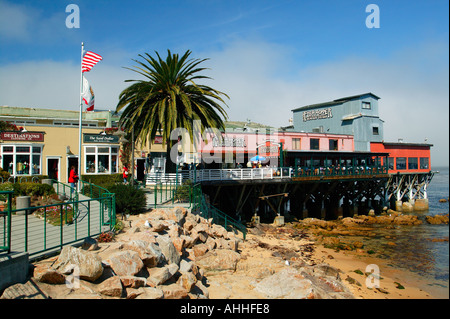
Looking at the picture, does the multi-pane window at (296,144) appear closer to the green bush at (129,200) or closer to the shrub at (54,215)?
the green bush at (129,200)

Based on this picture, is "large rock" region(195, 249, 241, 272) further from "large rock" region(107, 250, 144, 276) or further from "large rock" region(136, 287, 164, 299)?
"large rock" region(136, 287, 164, 299)

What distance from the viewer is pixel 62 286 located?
284 inches

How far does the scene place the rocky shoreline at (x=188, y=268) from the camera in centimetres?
750

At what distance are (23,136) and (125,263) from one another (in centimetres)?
1896

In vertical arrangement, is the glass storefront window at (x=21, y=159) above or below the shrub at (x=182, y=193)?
above

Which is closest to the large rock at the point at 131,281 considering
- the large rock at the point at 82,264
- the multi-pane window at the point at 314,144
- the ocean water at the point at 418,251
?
the large rock at the point at 82,264

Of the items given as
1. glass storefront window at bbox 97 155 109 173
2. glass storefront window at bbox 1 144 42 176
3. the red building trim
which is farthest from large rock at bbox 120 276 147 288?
the red building trim

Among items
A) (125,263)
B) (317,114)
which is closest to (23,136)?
(125,263)

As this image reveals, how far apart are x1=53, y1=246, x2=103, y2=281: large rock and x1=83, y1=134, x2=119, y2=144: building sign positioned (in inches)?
724

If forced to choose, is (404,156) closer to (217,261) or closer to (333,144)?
(333,144)

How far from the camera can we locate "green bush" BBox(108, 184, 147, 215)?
15.2 metres

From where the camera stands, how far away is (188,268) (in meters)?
10.7

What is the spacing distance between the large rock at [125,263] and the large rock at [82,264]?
1.99ft

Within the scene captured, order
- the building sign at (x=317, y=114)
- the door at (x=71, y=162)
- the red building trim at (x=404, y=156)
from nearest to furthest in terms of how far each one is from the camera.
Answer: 1. the door at (x=71, y=162)
2. the red building trim at (x=404, y=156)
3. the building sign at (x=317, y=114)
